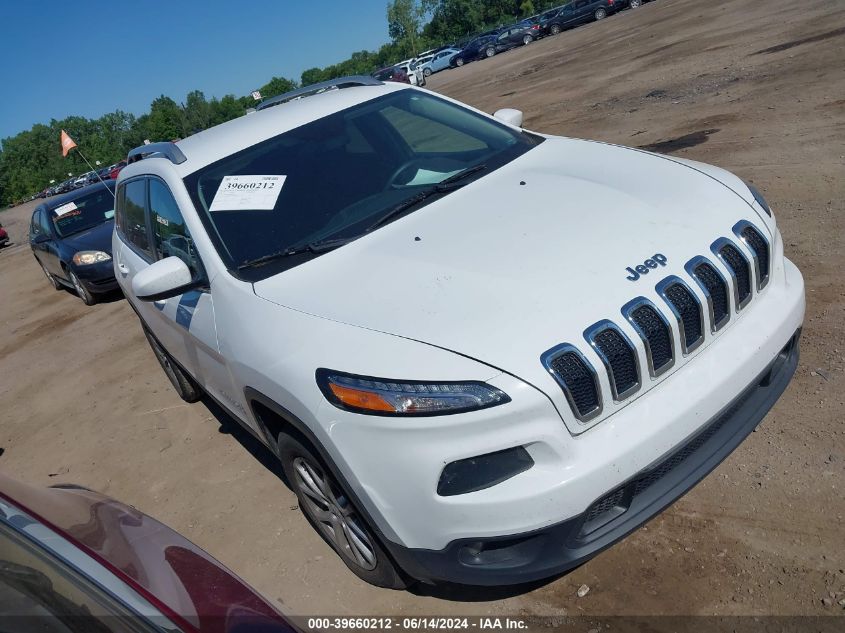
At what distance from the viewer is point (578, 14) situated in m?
40.3

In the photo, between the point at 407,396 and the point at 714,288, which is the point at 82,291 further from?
the point at 714,288

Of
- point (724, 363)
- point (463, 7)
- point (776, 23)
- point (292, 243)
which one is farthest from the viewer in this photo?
point (463, 7)

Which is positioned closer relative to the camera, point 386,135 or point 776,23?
point 386,135

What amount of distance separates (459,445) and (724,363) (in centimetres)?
109

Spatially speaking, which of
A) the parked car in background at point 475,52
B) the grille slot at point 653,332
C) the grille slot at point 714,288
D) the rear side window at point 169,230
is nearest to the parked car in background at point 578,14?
the parked car in background at point 475,52

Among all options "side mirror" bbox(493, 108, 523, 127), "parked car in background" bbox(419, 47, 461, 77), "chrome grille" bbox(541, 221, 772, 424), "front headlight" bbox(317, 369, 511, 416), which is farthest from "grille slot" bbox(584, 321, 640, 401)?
"parked car in background" bbox(419, 47, 461, 77)

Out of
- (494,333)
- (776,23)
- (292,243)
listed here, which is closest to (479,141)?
(292,243)

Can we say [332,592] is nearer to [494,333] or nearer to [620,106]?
[494,333]

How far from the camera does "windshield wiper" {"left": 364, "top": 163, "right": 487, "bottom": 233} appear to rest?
330 cm

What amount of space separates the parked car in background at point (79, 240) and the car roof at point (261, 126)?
5.30 metres

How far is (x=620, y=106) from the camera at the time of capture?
37.5ft

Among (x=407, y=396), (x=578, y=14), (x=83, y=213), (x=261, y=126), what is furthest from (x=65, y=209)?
(x=578, y=14)

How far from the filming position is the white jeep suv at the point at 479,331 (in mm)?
2250

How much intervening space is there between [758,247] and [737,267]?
204 millimetres
